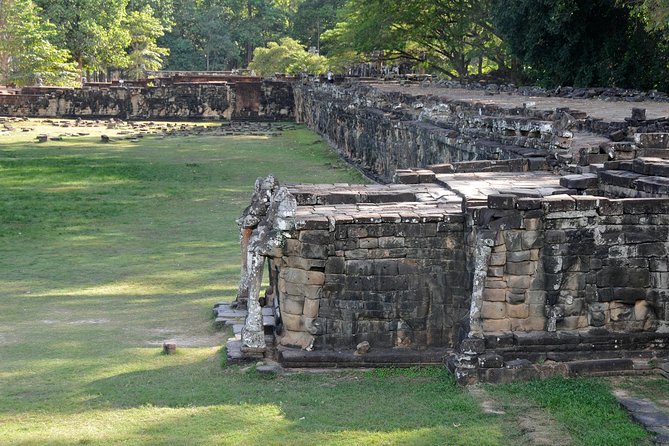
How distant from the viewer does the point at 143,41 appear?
6781 cm

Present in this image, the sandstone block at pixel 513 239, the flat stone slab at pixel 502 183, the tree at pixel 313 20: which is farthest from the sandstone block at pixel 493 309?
the tree at pixel 313 20

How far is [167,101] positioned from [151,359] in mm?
40202

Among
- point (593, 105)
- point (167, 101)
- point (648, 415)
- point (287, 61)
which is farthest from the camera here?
point (287, 61)

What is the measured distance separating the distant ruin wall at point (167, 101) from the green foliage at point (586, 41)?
59.1ft

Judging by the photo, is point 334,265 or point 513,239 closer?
point 513,239

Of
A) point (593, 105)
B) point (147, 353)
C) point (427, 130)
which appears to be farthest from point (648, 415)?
point (593, 105)

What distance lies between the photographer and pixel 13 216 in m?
21.7

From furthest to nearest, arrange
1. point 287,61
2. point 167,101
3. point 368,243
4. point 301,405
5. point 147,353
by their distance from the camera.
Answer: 1. point 287,61
2. point 167,101
3. point 147,353
4. point 368,243
5. point 301,405

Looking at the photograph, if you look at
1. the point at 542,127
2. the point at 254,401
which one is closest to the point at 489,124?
the point at 542,127

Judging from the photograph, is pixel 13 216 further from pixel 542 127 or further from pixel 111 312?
pixel 542 127

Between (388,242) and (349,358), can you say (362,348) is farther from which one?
(388,242)

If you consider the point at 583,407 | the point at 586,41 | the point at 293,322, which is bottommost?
the point at 583,407

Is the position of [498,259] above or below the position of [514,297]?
above

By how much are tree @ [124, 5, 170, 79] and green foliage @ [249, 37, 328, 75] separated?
23.2 feet
